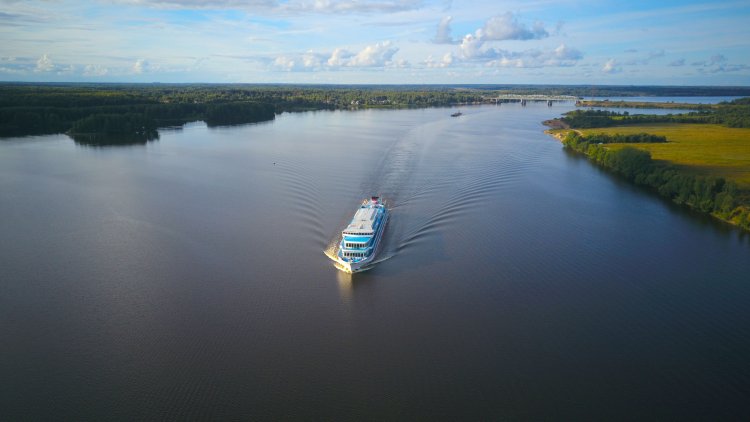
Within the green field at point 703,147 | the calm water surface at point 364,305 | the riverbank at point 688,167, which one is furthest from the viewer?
the green field at point 703,147

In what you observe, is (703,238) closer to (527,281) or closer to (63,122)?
(527,281)

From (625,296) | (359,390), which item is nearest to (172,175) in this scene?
(359,390)

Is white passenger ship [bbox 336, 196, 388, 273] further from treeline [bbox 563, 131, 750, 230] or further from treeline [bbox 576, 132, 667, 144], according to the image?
treeline [bbox 576, 132, 667, 144]

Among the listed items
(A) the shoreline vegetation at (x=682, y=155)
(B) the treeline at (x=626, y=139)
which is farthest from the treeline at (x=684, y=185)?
(B) the treeline at (x=626, y=139)

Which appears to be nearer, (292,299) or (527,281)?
(292,299)

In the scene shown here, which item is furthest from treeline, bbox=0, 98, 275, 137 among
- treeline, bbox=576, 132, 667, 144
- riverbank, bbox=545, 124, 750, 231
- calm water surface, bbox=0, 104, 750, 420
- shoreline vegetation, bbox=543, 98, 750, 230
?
treeline, bbox=576, 132, 667, 144

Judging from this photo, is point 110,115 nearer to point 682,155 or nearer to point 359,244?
point 359,244

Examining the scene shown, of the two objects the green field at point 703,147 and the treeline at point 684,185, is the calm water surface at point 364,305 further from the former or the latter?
the green field at point 703,147

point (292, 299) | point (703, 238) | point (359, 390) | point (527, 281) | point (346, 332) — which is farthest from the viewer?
point (703, 238)

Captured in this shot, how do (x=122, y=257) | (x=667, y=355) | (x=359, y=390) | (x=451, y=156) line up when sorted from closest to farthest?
(x=359, y=390)
(x=667, y=355)
(x=122, y=257)
(x=451, y=156)
